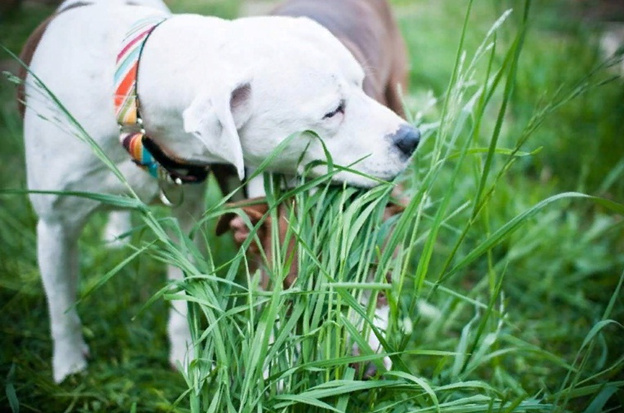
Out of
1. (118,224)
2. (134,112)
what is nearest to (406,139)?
(134,112)

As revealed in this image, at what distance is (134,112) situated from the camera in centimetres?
183

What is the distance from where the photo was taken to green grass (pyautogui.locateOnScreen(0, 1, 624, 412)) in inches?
61.6

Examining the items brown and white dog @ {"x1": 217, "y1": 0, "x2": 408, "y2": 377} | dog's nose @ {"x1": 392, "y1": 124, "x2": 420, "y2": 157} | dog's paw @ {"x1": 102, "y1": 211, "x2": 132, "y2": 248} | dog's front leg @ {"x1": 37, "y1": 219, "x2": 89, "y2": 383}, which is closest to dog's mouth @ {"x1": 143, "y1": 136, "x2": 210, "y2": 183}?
brown and white dog @ {"x1": 217, "y1": 0, "x2": 408, "y2": 377}

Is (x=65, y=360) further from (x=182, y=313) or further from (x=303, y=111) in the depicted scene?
(x=303, y=111)

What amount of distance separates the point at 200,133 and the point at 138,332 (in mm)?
1151

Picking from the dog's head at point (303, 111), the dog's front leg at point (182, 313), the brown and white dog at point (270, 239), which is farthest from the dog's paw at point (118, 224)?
the dog's head at point (303, 111)

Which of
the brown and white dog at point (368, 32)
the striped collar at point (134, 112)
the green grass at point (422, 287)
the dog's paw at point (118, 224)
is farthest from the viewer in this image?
the dog's paw at point (118, 224)

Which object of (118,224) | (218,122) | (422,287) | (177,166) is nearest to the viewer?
(218,122)

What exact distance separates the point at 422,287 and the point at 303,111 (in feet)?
2.52

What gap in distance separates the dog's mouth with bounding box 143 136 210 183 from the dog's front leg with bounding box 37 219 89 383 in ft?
1.36

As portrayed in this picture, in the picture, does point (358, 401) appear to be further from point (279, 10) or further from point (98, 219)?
point (98, 219)

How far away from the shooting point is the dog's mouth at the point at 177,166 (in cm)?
188

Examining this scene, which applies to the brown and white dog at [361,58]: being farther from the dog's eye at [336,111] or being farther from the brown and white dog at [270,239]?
the dog's eye at [336,111]

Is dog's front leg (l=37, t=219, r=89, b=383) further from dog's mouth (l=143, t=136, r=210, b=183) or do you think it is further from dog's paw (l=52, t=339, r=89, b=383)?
dog's mouth (l=143, t=136, r=210, b=183)
